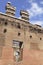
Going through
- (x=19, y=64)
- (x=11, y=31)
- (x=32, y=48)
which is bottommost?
(x=19, y=64)

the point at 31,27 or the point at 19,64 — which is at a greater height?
the point at 31,27

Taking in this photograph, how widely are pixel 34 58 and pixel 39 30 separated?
111 inches

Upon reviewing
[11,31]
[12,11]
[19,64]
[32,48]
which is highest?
[12,11]

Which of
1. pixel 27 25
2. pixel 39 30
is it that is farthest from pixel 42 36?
pixel 27 25

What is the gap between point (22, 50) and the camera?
19906 millimetres

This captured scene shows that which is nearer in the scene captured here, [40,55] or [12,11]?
[12,11]

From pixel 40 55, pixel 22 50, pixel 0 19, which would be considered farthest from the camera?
pixel 40 55

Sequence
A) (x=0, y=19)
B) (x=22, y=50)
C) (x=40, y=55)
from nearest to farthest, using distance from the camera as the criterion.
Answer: (x=0, y=19) < (x=22, y=50) < (x=40, y=55)

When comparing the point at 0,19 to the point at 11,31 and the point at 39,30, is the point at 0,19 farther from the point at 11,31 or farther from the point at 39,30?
the point at 39,30

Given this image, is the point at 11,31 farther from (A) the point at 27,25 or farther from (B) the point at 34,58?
(B) the point at 34,58

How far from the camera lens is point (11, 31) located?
19312 mm

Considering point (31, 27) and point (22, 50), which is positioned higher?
point (31, 27)

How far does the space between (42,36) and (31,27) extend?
1.64 m

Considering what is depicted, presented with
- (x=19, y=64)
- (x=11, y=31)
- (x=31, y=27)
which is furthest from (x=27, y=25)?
(x=19, y=64)
